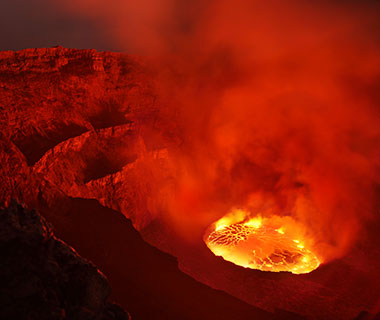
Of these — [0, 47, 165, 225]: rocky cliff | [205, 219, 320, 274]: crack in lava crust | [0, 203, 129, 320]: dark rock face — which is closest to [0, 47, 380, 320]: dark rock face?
[0, 47, 165, 225]: rocky cliff

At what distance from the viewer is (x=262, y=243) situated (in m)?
14.2

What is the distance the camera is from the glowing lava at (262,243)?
1280 cm

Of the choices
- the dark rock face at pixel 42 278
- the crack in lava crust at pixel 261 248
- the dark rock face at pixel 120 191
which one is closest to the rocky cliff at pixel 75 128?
the dark rock face at pixel 120 191

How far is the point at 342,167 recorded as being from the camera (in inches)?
701

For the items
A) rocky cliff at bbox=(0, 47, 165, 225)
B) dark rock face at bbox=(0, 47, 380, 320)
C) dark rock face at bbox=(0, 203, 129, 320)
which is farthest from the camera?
rocky cliff at bbox=(0, 47, 165, 225)

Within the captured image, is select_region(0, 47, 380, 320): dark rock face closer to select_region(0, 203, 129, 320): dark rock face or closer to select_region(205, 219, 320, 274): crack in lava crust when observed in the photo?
select_region(205, 219, 320, 274): crack in lava crust

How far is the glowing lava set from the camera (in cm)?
1280

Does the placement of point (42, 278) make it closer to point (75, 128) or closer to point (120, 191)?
point (120, 191)

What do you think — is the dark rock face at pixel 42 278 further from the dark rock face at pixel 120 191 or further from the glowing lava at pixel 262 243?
the glowing lava at pixel 262 243

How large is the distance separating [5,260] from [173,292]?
534cm

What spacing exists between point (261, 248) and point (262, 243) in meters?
0.43

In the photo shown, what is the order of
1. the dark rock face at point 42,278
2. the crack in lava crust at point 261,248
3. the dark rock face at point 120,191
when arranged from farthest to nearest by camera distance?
1. the crack in lava crust at point 261,248
2. the dark rock face at point 120,191
3. the dark rock face at point 42,278

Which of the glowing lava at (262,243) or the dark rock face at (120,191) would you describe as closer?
the dark rock face at (120,191)

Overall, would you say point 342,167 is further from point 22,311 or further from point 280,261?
point 22,311
